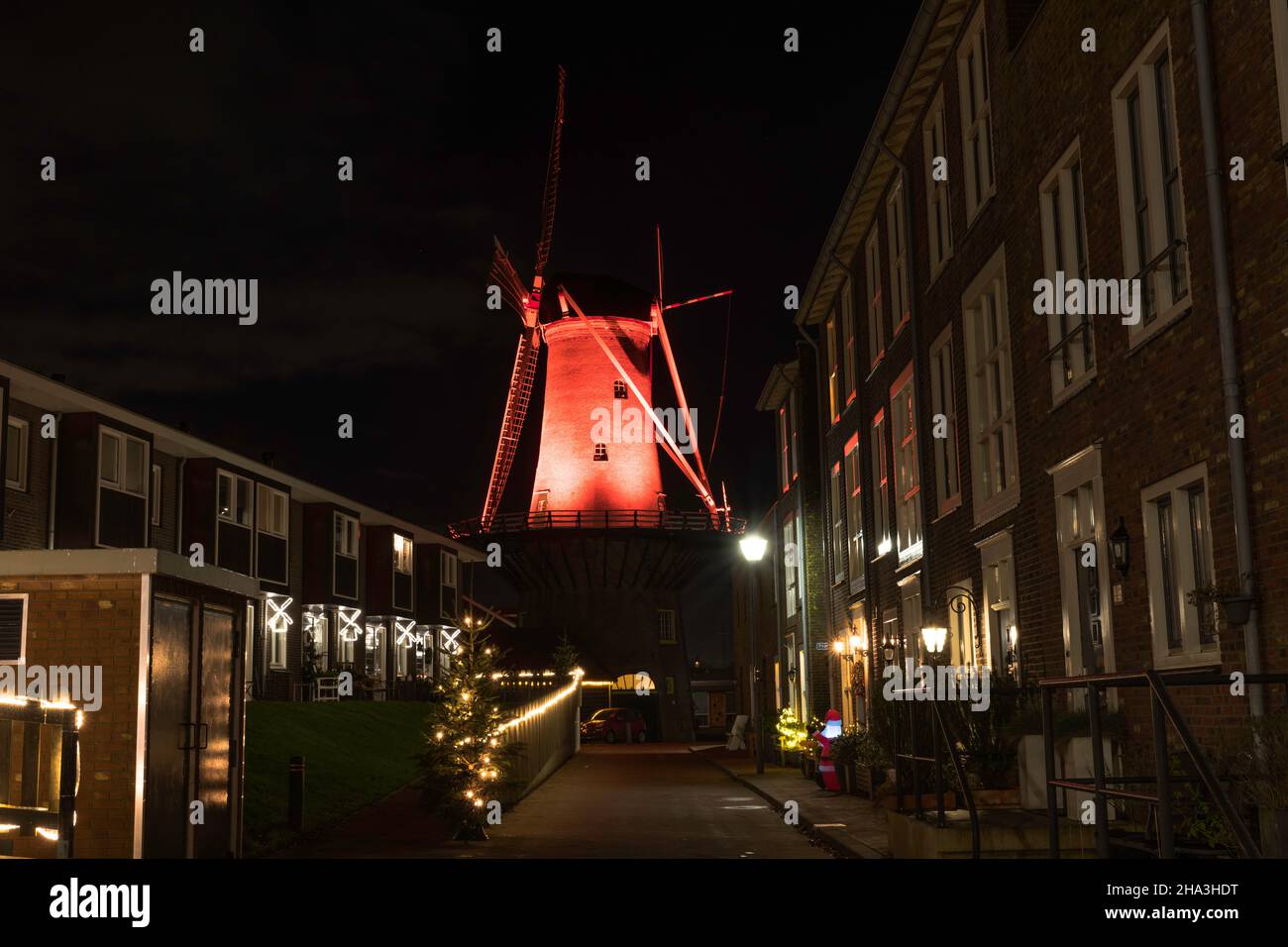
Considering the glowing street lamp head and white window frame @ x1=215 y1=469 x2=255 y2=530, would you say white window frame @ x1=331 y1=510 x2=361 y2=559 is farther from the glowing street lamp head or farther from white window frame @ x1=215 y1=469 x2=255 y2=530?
the glowing street lamp head

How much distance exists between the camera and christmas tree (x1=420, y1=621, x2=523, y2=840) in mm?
18094

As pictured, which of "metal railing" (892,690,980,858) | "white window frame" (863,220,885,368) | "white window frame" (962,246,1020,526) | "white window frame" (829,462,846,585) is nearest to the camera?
"metal railing" (892,690,980,858)

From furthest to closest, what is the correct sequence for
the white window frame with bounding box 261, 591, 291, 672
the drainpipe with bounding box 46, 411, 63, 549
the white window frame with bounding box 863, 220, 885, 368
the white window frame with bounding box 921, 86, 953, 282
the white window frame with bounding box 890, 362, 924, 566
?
1. the white window frame with bounding box 261, 591, 291, 672
2. the drainpipe with bounding box 46, 411, 63, 549
3. the white window frame with bounding box 863, 220, 885, 368
4. the white window frame with bounding box 890, 362, 924, 566
5. the white window frame with bounding box 921, 86, 953, 282

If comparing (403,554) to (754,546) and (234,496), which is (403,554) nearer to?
(234,496)

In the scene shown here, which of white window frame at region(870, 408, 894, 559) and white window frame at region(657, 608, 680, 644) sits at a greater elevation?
white window frame at region(870, 408, 894, 559)

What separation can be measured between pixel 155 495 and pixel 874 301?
2010 centimetres

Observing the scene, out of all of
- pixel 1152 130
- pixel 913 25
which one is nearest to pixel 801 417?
pixel 913 25

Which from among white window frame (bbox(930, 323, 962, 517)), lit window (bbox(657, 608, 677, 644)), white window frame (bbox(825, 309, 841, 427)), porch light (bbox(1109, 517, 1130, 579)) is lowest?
porch light (bbox(1109, 517, 1130, 579))

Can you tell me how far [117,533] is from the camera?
33000 mm

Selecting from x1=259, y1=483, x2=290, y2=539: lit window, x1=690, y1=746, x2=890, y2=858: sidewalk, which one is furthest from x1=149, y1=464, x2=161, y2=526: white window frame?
x1=690, y1=746, x2=890, y2=858: sidewalk

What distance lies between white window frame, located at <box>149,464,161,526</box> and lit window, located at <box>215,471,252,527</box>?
6.62ft

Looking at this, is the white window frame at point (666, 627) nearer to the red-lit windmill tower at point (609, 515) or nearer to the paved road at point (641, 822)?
the red-lit windmill tower at point (609, 515)

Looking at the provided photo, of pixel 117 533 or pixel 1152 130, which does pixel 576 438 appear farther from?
pixel 1152 130

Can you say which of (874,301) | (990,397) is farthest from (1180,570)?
(874,301)
